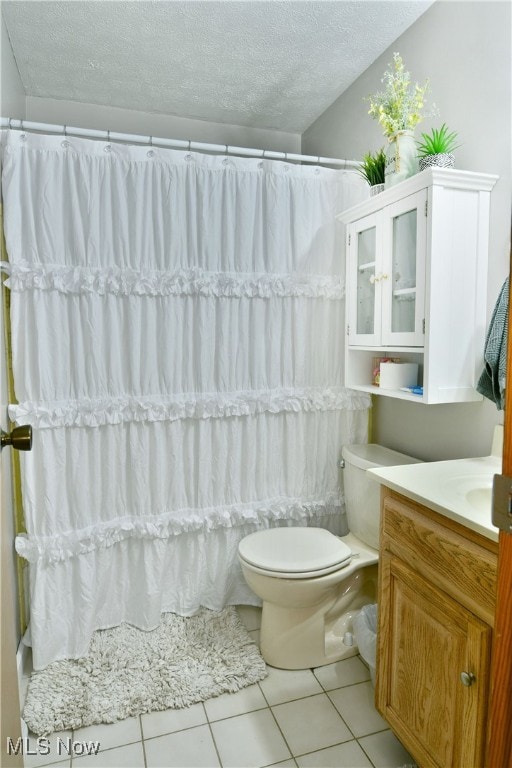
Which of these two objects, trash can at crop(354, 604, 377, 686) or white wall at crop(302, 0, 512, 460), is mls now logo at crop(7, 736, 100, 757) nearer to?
trash can at crop(354, 604, 377, 686)

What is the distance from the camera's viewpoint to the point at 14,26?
6.22 ft

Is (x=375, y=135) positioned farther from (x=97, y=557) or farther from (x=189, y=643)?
(x=189, y=643)

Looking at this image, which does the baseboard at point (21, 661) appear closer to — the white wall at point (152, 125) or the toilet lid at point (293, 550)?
the toilet lid at point (293, 550)

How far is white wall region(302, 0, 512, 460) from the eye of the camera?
1.54 m

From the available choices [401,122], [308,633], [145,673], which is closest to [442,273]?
[401,122]

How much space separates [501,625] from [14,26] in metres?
2.45

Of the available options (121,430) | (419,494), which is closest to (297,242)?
(121,430)

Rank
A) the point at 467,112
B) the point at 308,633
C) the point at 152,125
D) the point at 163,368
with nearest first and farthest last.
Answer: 1. the point at 467,112
2. the point at 308,633
3. the point at 163,368
4. the point at 152,125

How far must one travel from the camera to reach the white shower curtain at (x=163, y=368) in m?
1.84

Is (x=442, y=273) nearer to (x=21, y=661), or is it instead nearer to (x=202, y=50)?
(x=202, y=50)

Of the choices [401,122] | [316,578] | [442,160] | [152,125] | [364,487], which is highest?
[152,125]

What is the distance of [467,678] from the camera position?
1093 mm

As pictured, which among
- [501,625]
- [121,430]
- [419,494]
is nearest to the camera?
[501,625]

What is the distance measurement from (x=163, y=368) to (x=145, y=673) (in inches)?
45.2
